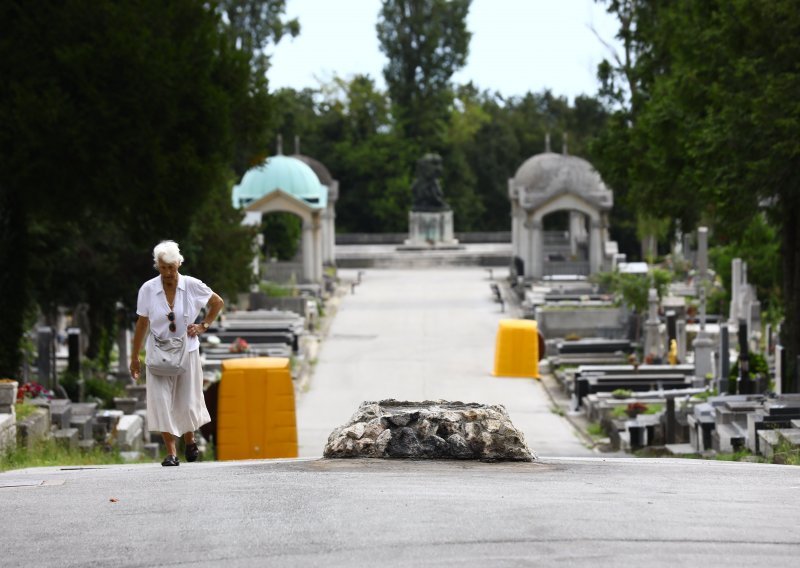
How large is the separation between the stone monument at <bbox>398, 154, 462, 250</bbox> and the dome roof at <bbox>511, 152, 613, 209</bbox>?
9.17m

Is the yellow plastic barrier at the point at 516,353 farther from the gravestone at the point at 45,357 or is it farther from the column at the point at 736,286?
the gravestone at the point at 45,357

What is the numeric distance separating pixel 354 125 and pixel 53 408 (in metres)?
61.3

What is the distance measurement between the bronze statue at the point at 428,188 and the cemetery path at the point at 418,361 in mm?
13128

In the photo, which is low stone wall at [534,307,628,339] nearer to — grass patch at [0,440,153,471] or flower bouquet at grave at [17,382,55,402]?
flower bouquet at grave at [17,382,55,402]

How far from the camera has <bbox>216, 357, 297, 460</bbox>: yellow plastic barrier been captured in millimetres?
17531

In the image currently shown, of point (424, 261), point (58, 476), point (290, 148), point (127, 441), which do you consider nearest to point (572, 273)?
point (424, 261)

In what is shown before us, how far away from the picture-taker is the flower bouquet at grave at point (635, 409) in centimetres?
2352

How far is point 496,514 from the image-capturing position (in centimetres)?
754

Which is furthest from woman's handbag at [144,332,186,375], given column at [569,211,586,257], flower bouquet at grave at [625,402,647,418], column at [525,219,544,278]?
column at [569,211,586,257]

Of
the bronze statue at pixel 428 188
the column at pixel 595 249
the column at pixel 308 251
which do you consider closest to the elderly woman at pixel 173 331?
the column at pixel 308 251

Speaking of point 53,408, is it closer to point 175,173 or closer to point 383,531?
point 175,173

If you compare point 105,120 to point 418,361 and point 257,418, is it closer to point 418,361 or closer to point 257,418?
point 257,418

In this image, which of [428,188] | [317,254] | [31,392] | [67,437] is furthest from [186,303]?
[428,188]

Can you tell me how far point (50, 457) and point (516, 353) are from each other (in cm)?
1951
